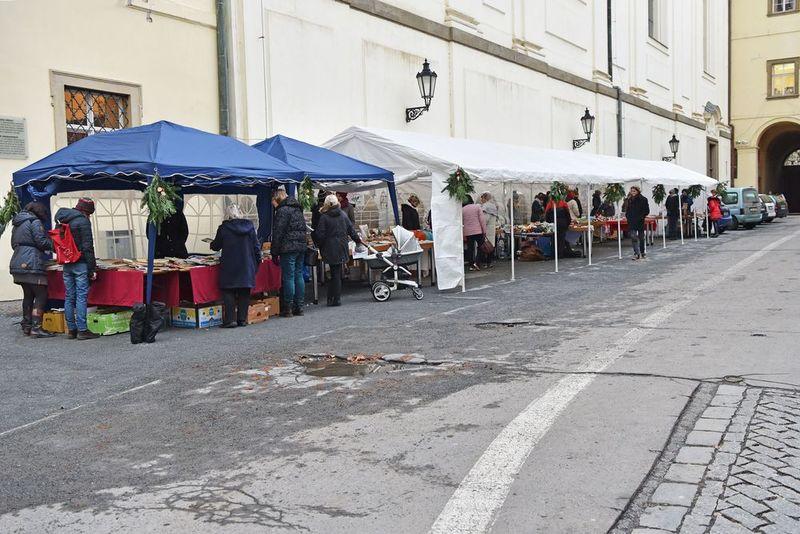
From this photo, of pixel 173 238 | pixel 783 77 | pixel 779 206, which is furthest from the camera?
pixel 783 77

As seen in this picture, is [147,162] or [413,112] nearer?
[147,162]

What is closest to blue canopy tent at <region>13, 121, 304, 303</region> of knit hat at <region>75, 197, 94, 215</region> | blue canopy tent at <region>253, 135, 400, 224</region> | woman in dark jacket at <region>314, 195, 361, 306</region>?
knit hat at <region>75, 197, 94, 215</region>

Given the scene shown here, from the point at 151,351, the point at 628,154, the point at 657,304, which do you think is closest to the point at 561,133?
the point at 628,154

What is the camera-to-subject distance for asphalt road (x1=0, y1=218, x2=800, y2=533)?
4.27 meters

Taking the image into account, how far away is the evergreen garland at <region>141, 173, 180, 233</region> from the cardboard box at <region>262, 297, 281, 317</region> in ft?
7.32

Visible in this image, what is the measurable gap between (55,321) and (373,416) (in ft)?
20.5

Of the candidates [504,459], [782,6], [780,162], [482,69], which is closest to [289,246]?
[504,459]

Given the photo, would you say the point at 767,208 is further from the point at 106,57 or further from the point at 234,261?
the point at 234,261

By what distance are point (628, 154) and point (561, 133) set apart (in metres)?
6.82

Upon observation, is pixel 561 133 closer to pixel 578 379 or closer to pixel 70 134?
pixel 70 134

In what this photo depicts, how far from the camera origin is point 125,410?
6504 millimetres

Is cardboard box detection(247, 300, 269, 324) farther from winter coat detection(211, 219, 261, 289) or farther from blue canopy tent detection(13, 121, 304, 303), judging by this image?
blue canopy tent detection(13, 121, 304, 303)

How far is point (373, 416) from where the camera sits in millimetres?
6008

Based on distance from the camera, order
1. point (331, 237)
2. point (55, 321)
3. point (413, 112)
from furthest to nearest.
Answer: point (413, 112)
point (331, 237)
point (55, 321)
